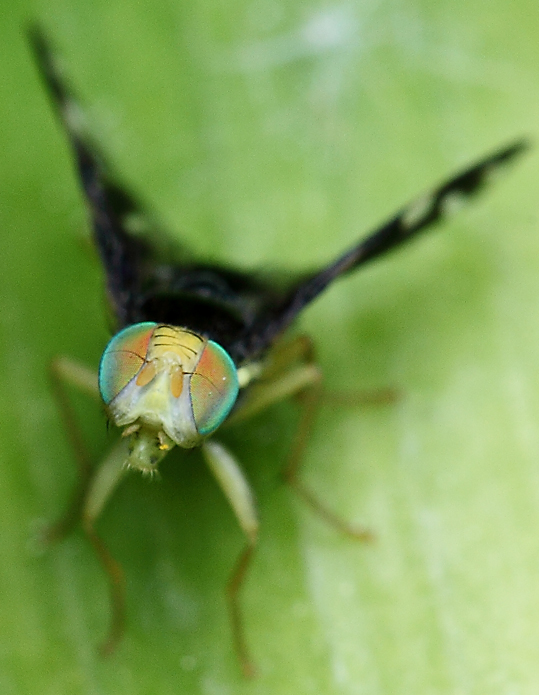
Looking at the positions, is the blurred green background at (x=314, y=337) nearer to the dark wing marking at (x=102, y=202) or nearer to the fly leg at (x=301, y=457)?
the fly leg at (x=301, y=457)

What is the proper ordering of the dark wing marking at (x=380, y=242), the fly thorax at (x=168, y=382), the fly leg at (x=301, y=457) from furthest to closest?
the fly leg at (x=301, y=457), the dark wing marking at (x=380, y=242), the fly thorax at (x=168, y=382)

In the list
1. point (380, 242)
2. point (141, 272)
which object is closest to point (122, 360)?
point (141, 272)

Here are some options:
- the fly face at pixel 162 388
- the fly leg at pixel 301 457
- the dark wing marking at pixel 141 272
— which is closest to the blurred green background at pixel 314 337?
the fly leg at pixel 301 457

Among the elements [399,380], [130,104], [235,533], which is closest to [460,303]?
[399,380]

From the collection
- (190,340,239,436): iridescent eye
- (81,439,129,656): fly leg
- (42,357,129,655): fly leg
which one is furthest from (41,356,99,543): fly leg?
(190,340,239,436): iridescent eye

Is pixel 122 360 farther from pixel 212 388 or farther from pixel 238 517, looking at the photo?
pixel 238 517

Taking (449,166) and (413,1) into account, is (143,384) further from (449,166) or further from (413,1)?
(413,1)
